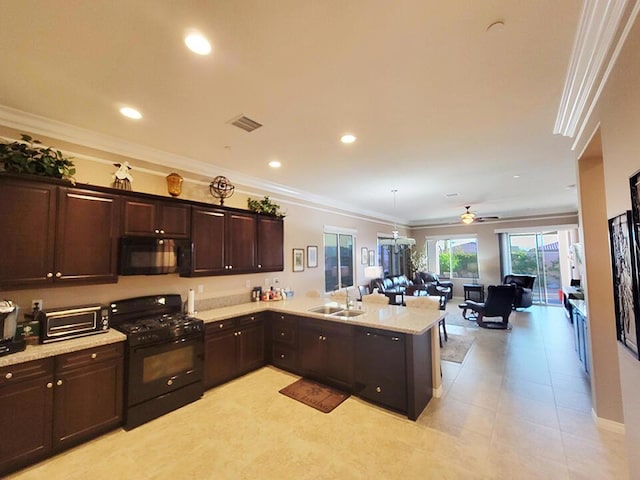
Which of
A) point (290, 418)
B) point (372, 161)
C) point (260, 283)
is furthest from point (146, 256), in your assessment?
point (372, 161)

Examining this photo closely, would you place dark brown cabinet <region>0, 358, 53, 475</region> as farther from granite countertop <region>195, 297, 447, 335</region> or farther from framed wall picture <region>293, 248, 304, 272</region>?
framed wall picture <region>293, 248, 304, 272</region>

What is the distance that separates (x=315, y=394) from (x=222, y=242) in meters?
2.40

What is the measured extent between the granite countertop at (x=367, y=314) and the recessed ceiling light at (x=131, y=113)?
7.76 ft

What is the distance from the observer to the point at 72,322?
262 centimetres

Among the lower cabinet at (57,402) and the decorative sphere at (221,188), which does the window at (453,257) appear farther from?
the lower cabinet at (57,402)

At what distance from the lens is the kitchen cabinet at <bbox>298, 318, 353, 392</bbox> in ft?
11.0

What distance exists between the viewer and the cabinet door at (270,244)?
4.47m

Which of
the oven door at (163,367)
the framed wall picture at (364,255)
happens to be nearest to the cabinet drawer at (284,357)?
the oven door at (163,367)

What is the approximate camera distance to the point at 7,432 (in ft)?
6.94

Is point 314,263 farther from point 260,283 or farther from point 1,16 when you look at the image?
point 1,16

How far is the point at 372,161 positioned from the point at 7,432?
4581 millimetres

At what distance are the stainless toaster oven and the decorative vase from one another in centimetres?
154

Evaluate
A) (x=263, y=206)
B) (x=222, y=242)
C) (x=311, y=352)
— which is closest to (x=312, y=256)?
(x=263, y=206)

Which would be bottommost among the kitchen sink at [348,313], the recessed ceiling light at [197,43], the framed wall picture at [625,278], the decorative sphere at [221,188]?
the kitchen sink at [348,313]
